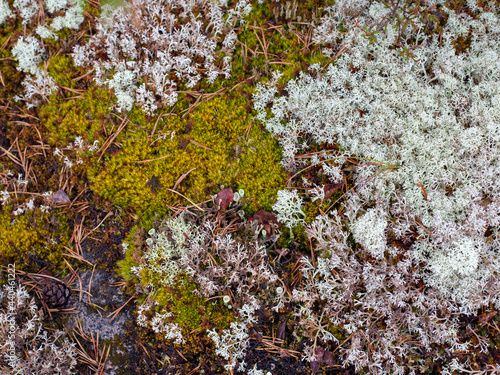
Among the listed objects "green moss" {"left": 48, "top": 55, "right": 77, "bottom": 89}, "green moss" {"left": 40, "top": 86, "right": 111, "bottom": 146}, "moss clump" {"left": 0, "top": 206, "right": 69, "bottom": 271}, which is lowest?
"moss clump" {"left": 0, "top": 206, "right": 69, "bottom": 271}

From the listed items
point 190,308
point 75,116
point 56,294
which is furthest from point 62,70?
point 190,308

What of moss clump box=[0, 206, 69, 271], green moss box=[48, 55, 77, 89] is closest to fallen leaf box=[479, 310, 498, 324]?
moss clump box=[0, 206, 69, 271]

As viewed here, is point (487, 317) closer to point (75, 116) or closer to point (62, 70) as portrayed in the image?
point (75, 116)

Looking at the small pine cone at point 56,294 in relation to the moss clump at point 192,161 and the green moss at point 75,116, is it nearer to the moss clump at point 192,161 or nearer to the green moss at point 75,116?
the moss clump at point 192,161

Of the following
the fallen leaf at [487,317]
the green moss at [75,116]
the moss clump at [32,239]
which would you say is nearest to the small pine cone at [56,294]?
the moss clump at [32,239]

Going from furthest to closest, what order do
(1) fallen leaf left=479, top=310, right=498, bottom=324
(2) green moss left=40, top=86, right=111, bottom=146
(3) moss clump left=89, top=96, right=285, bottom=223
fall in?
1. (2) green moss left=40, top=86, right=111, bottom=146
2. (3) moss clump left=89, top=96, right=285, bottom=223
3. (1) fallen leaf left=479, top=310, right=498, bottom=324

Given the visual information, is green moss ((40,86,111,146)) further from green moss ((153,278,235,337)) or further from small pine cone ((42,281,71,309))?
green moss ((153,278,235,337))
